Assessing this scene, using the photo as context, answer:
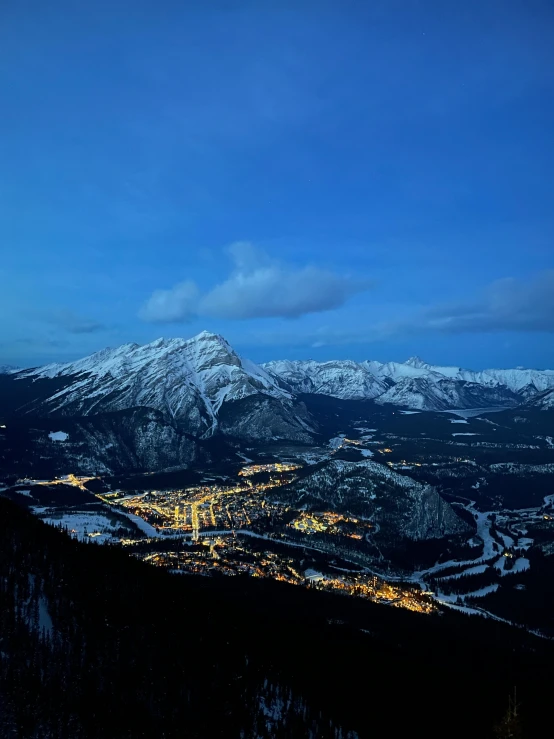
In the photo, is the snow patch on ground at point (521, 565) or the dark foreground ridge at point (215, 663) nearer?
the dark foreground ridge at point (215, 663)

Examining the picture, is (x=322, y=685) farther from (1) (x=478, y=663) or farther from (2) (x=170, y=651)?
(1) (x=478, y=663)

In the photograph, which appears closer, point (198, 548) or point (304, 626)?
point (304, 626)

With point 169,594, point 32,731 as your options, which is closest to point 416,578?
point 169,594

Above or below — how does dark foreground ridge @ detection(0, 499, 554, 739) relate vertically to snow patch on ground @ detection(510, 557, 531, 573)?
above

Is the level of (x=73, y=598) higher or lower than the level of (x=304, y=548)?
higher

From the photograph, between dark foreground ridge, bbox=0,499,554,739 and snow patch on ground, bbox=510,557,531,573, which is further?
snow patch on ground, bbox=510,557,531,573

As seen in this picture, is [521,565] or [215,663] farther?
[521,565]

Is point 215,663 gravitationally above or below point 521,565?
above

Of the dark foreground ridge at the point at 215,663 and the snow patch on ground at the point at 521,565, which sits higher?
the dark foreground ridge at the point at 215,663
